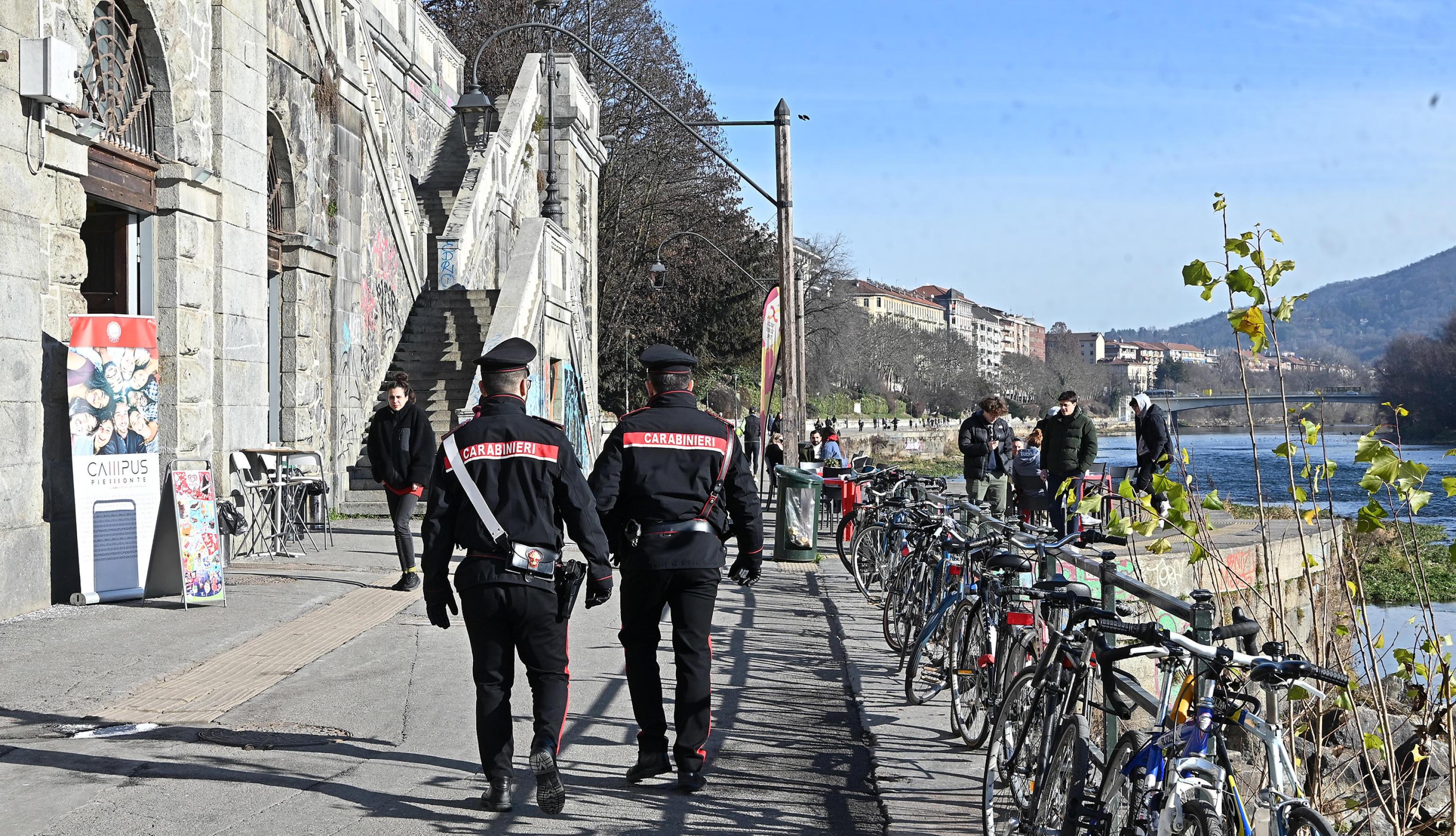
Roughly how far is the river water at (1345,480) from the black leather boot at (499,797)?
326 centimetres

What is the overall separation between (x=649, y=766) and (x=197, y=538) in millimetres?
5699

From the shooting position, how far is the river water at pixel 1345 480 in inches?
245

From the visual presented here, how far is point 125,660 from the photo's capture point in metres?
7.96

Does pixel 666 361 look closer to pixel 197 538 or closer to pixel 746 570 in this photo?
pixel 746 570

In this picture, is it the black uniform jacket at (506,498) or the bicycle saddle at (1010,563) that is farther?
the bicycle saddle at (1010,563)

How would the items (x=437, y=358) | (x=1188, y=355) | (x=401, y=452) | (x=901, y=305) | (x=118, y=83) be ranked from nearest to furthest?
1. (x=401, y=452)
2. (x=118, y=83)
3. (x=437, y=358)
4. (x=1188, y=355)
5. (x=901, y=305)

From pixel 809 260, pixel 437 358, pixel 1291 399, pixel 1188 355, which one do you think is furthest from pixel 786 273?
pixel 1188 355

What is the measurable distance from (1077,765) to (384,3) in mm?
25079

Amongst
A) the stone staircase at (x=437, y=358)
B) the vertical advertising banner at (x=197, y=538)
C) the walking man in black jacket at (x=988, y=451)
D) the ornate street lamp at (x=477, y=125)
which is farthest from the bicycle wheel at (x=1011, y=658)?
the ornate street lamp at (x=477, y=125)

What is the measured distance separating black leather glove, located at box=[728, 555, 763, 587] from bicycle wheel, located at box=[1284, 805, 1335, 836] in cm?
305

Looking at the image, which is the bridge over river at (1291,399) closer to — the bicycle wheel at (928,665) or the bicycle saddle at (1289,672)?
the bicycle wheel at (928,665)

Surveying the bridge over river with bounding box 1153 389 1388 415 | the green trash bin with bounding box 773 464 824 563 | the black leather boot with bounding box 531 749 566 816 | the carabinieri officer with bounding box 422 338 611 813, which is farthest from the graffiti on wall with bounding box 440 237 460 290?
the black leather boot with bounding box 531 749 566 816

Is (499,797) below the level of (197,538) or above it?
below

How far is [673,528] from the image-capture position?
5.62 metres
